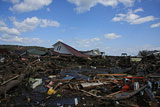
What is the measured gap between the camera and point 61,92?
5.57 metres

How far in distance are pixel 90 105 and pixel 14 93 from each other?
12.2 feet

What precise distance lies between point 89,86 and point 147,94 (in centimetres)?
276

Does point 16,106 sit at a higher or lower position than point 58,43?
lower

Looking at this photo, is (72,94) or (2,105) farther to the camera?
(72,94)

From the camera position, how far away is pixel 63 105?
427 cm

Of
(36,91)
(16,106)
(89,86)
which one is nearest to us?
(16,106)

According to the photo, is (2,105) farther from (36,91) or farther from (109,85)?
(109,85)

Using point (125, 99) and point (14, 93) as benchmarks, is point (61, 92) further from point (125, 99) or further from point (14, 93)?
point (125, 99)

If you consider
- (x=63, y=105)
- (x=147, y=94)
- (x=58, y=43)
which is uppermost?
(x=58, y=43)

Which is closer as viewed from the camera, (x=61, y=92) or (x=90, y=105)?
(x=90, y=105)

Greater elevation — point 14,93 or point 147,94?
point 147,94

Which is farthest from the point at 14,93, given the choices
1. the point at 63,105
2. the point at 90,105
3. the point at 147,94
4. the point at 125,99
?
the point at 147,94

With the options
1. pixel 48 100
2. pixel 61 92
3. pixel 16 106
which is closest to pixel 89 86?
pixel 61 92

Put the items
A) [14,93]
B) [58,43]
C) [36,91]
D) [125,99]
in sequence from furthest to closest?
[58,43] < [36,91] < [14,93] < [125,99]
